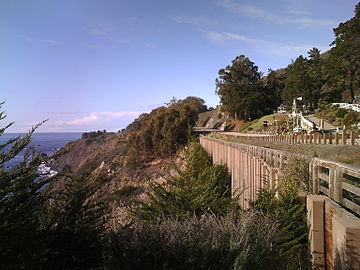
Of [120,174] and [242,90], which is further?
[242,90]

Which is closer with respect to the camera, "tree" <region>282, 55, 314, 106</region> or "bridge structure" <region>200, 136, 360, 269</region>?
"bridge structure" <region>200, 136, 360, 269</region>

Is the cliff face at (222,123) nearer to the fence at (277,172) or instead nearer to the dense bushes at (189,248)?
the fence at (277,172)

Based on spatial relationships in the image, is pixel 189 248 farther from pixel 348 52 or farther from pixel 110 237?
pixel 348 52

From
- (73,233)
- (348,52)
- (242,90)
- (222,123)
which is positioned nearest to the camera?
(73,233)

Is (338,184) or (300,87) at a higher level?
(300,87)

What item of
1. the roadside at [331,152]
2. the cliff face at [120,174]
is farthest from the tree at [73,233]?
the cliff face at [120,174]

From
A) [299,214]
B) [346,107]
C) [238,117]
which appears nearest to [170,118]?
[346,107]

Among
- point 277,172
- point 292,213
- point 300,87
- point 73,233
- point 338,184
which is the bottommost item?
point 73,233

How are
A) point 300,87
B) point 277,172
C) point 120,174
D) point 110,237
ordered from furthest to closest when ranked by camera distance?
point 300,87 → point 120,174 → point 277,172 → point 110,237

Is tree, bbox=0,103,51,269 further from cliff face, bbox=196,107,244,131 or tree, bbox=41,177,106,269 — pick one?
cliff face, bbox=196,107,244,131

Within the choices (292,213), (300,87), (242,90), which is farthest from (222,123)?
(292,213)

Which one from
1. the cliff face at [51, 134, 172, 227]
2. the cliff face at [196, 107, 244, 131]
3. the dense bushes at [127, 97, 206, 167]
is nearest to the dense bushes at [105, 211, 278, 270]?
the cliff face at [51, 134, 172, 227]

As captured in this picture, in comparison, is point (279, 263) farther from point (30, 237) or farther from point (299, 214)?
point (30, 237)

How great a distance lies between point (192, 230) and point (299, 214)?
2.25 metres
